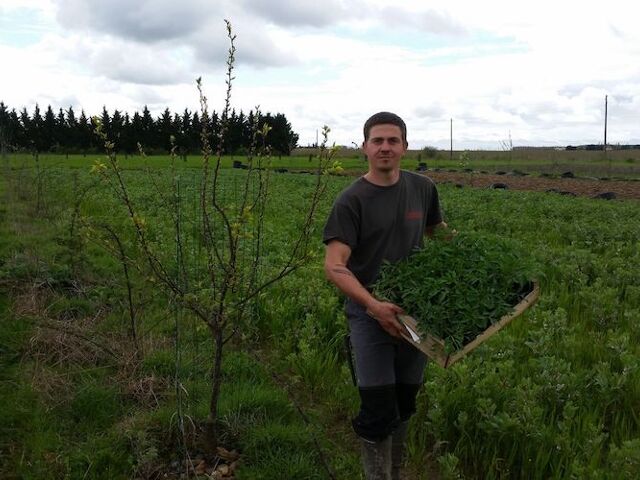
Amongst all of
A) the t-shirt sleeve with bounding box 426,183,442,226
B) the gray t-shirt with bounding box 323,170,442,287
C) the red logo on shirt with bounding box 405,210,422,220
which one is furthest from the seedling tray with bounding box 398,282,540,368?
the t-shirt sleeve with bounding box 426,183,442,226

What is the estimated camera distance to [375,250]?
10.3ft

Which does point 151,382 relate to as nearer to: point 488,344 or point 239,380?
point 239,380

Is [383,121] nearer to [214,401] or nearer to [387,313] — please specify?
[387,313]

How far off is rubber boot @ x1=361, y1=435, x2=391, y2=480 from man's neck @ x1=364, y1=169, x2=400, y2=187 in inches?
55.1

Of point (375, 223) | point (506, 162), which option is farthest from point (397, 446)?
point (506, 162)

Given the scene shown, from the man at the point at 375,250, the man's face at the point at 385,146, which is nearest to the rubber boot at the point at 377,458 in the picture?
the man at the point at 375,250

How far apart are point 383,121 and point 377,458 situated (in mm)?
1832

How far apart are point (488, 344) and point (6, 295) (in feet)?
17.3

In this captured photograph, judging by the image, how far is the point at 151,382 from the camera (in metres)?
4.50

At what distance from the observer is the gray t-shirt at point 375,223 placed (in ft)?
9.91

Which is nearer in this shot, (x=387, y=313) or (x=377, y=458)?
(x=387, y=313)

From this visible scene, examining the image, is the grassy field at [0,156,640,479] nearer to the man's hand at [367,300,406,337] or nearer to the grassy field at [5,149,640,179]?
the man's hand at [367,300,406,337]

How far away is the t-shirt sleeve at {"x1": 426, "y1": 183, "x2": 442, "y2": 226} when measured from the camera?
11.5 ft

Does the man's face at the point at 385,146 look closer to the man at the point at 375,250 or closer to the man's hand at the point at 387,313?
the man at the point at 375,250
